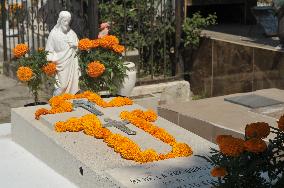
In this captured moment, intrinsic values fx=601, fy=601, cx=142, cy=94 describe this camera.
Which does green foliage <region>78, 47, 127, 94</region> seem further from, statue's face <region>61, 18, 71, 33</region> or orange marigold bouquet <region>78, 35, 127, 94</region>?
statue's face <region>61, 18, 71, 33</region>

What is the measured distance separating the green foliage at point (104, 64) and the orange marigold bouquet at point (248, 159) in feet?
15.3

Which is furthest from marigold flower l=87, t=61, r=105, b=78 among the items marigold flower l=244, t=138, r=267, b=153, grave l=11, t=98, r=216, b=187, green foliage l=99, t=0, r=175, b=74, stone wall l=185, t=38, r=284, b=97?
marigold flower l=244, t=138, r=267, b=153

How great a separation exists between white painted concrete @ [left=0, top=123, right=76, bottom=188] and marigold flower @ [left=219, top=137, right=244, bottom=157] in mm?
2598

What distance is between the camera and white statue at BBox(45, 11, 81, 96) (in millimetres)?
8477

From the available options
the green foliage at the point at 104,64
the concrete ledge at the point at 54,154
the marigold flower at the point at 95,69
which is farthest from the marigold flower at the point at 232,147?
the green foliage at the point at 104,64

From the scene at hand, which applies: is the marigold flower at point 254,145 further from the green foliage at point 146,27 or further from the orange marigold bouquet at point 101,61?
the green foliage at point 146,27

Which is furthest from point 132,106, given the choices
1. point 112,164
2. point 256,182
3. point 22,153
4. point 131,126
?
point 256,182

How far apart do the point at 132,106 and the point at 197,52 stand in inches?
165

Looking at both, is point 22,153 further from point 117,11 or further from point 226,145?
point 117,11

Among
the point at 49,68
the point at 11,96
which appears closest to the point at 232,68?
the point at 49,68

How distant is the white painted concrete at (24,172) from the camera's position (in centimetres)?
638

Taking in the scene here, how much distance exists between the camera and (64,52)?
852 cm

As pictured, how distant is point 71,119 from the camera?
7.05m

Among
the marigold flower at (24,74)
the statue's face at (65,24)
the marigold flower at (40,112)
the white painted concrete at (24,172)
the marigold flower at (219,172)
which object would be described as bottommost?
the white painted concrete at (24,172)
